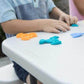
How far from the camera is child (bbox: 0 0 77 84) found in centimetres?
81

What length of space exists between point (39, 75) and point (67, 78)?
9 centimetres

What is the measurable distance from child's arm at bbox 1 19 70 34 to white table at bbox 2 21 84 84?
0.09 m

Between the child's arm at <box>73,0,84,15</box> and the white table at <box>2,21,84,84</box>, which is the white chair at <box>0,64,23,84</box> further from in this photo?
the child's arm at <box>73,0,84,15</box>

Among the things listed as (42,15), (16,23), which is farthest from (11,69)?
(42,15)

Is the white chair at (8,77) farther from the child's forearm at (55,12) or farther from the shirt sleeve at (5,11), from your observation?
the child's forearm at (55,12)

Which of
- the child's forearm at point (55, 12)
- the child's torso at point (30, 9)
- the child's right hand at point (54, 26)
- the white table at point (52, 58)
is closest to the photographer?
the white table at point (52, 58)

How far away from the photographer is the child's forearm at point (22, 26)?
81 centimetres

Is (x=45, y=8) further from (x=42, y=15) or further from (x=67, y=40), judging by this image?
(x=67, y=40)

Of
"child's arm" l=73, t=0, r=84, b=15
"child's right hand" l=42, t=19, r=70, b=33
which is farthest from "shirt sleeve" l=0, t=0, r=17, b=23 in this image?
"child's arm" l=73, t=0, r=84, b=15

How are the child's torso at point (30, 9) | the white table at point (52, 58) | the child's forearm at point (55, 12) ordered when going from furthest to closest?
1. the child's forearm at point (55, 12)
2. the child's torso at point (30, 9)
3. the white table at point (52, 58)

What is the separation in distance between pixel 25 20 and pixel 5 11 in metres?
0.10

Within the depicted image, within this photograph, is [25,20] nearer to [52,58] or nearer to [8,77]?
[8,77]

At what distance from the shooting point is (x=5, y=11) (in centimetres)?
86

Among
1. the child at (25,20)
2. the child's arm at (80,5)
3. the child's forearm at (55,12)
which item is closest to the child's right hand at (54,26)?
the child at (25,20)
